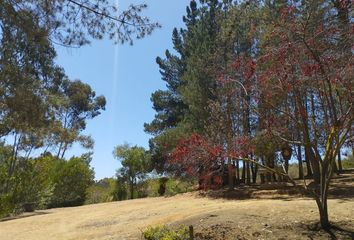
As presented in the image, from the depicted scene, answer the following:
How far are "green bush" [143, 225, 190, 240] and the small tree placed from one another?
17.4 metres

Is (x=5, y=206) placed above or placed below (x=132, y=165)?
below

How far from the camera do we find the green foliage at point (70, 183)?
23.9m

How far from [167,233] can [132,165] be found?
18531 millimetres

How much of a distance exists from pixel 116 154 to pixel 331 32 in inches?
838

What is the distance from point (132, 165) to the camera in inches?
1029

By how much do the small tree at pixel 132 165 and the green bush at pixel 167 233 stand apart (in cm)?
1735

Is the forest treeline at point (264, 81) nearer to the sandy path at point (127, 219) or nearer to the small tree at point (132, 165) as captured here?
the sandy path at point (127, 219)

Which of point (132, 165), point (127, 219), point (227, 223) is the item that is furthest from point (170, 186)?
point (227, 223)

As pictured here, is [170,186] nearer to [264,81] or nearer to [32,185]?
[32,185]

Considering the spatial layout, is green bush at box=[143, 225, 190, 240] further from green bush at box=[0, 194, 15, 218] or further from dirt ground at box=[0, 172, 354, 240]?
green bush at box=[0, 194, 15, 218]

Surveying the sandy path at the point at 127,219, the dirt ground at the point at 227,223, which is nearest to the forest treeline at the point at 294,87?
the dirt ground at the point at 227,223

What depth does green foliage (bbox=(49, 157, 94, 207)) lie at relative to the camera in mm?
23859

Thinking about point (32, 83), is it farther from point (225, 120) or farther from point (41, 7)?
point (225, 120)

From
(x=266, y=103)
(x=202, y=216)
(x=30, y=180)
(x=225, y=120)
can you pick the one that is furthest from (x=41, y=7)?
(x=30, y=180)
